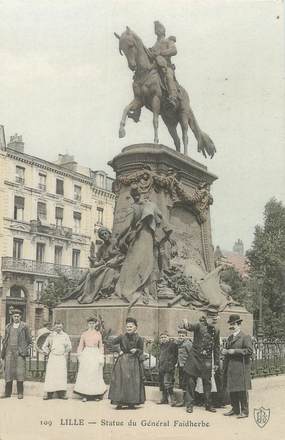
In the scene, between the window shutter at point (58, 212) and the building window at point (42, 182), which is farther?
the window shutter at point (58, 212)

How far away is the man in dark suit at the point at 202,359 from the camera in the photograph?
9469mm

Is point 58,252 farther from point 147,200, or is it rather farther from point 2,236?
point 147,200

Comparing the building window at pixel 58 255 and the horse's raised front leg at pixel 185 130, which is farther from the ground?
the building window at pixel 58 255

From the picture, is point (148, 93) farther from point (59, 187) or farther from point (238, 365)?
point (59, 187)

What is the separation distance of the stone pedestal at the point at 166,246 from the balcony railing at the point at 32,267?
98.2 ft

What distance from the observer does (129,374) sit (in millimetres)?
9469

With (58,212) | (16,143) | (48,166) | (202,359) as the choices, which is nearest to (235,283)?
(58,212)

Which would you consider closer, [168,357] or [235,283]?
[168,357]

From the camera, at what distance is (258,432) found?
823 centimetres

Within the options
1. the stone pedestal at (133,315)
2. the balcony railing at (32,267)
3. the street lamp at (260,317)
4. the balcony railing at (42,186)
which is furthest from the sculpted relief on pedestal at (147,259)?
the balcony railing at (42,186)

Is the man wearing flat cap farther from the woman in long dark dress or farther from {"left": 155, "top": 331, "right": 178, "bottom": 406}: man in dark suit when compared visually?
the woman in long dark dress

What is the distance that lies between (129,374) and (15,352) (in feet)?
9.51

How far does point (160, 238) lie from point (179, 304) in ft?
5.10

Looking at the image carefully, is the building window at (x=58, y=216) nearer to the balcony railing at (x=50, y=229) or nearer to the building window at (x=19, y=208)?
the balcony railing at (x=50, y=229)
